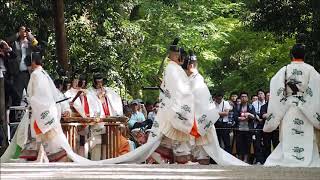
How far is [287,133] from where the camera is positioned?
1041 centimetres

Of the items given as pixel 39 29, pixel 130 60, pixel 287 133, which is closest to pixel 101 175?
Result: pixel 287 133

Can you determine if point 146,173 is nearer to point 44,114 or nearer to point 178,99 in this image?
point 178,99

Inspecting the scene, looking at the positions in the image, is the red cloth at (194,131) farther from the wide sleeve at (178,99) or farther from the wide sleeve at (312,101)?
the wide sleeve at (312,101)

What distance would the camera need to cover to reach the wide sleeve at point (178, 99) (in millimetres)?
10930

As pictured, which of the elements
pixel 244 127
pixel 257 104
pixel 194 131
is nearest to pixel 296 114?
pixel 194 131

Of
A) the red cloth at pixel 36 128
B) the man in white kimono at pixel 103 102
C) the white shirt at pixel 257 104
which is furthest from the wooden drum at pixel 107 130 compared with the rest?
the white shirt at pixel 257 104

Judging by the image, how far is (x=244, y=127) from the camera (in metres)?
14.5

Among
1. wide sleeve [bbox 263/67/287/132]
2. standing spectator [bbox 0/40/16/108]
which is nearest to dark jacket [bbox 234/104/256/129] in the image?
wide sleeve [bbox 263/67/287/132]

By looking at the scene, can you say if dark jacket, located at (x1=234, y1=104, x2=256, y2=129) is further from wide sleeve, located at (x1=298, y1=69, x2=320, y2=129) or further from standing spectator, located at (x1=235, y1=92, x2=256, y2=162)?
wide sleeve, located at (x1=298, y1=69, x2=320, y2=129)

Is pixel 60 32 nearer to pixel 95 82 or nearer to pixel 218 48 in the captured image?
pixel 95 82

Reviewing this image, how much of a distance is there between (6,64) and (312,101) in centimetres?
644

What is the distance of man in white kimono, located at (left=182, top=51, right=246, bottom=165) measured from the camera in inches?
436

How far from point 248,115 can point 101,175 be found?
22.3 feet

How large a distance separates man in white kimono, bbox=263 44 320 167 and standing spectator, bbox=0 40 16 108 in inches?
219
